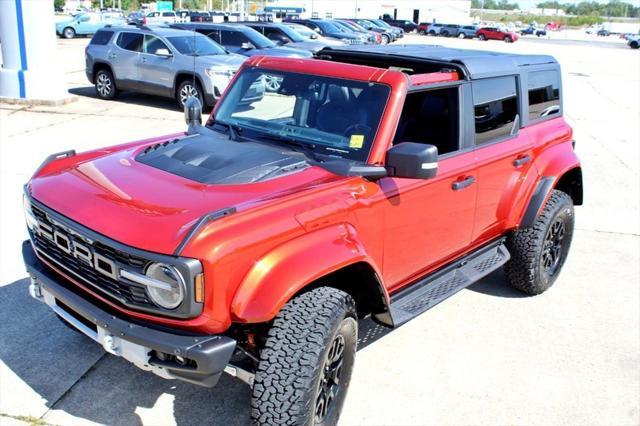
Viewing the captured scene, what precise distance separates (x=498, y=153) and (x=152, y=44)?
36.1 ft

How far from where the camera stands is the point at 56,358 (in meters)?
3.92

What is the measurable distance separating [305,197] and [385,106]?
0.93 metres

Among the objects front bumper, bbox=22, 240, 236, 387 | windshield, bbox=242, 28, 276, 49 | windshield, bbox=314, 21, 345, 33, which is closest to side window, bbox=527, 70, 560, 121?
front bumper, bbox=22, 240, 236, 387

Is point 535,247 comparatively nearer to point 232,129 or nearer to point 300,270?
point 232,129

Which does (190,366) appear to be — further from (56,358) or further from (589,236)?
(589,236)

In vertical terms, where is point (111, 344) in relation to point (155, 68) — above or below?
below

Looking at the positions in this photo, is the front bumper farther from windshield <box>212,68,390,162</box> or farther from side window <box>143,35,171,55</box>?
side window <box>143,35,171,55</box>

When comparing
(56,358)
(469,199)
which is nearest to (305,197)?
(469,199)

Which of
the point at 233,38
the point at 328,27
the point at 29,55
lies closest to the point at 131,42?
the point at 29,55

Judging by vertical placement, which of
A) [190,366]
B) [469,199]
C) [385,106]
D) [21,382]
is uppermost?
[385,106]

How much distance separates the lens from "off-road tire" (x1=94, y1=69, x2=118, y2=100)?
1447cm

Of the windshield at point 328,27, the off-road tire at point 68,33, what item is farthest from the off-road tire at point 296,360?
the off-road tire at point 68,33

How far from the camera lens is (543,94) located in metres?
5.28

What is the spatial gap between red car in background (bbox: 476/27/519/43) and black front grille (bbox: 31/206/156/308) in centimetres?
6039
